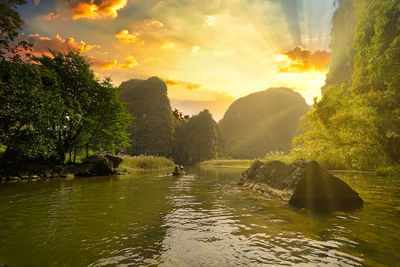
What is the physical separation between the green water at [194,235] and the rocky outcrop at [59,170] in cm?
1093

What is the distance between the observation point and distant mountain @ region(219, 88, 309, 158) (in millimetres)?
139375

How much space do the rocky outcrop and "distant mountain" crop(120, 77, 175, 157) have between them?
7105 centimetres

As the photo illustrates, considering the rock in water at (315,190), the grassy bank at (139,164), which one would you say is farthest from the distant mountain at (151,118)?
the rock in water at (315,190)

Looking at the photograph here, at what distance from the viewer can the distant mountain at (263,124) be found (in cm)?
13938

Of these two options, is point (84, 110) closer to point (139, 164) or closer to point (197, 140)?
point (139, 164)

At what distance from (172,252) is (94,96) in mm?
24153

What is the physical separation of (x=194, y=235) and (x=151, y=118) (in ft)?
342

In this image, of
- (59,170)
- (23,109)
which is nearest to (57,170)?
(59,170)

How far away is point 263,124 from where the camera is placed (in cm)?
16500

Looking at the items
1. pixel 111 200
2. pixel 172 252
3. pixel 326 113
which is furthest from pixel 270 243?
pixel 326 113

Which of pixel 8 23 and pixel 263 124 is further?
pixel 263 124

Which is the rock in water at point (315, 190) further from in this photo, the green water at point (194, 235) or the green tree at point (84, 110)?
the green tree at point (84, 110)

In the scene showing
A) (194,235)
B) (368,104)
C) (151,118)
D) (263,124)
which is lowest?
(194,235)

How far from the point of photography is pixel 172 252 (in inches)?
143
